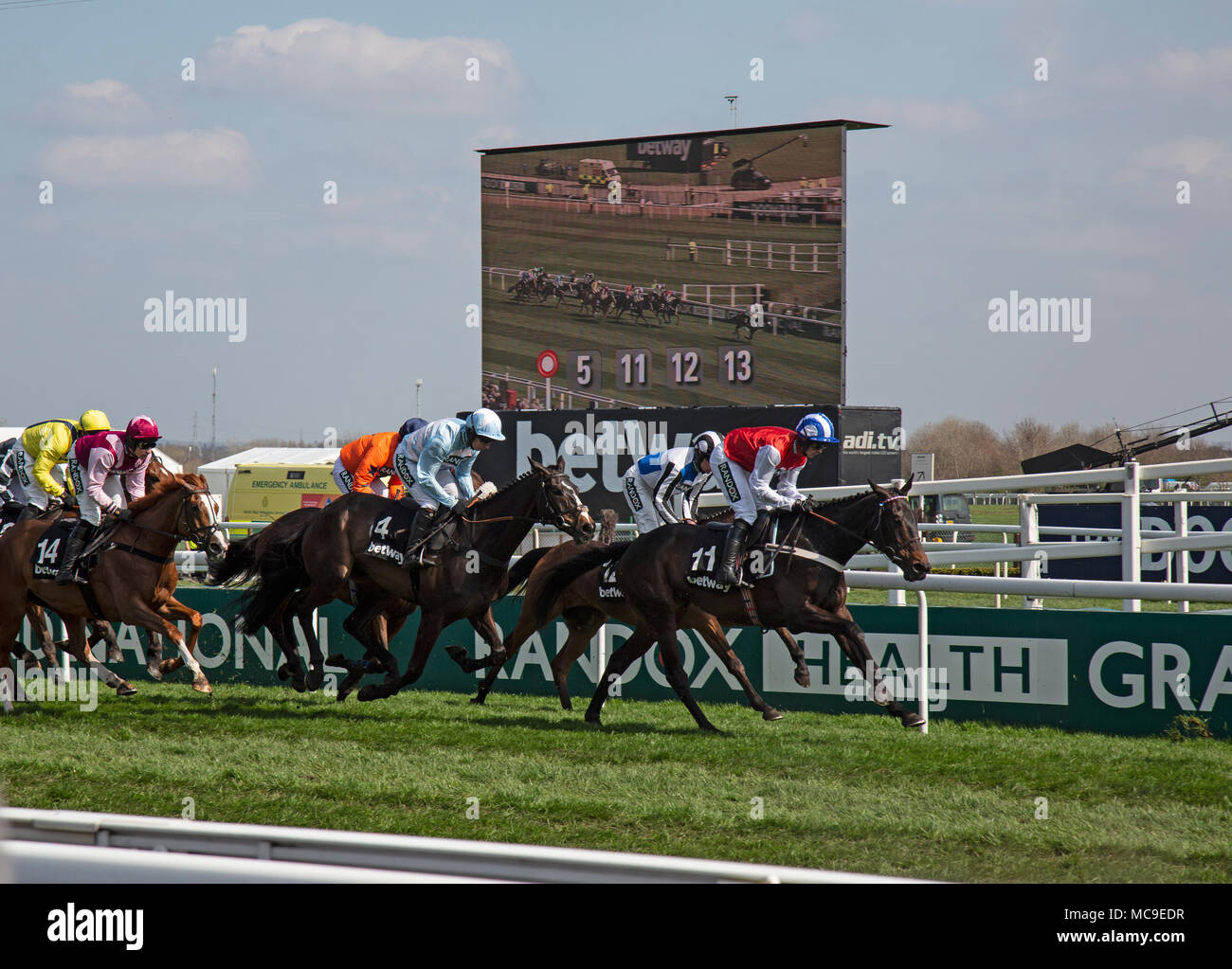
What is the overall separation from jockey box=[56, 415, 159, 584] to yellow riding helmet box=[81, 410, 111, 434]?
10 cm

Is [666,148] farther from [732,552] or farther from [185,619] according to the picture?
[732,552]

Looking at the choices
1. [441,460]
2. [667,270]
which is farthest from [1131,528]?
[667,270]

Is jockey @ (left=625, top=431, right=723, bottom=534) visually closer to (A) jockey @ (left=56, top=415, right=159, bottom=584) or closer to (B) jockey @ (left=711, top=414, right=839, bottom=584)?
(B) jockey @ (left=711, top=414, right=839, bottom=584)

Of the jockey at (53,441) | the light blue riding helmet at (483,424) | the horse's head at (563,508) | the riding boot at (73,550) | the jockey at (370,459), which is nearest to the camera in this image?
the horse's head at (563,508)

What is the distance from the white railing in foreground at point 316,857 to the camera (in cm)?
181

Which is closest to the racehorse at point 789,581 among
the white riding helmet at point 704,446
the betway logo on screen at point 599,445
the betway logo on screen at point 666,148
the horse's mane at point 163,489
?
the white riding helmet at point 704,446

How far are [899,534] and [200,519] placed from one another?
464cm

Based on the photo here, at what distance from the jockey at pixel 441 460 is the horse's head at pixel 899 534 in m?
2.50

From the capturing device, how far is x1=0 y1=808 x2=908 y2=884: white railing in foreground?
71.2 inches

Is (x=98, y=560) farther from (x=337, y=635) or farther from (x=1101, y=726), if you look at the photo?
(x=1101, y=726)

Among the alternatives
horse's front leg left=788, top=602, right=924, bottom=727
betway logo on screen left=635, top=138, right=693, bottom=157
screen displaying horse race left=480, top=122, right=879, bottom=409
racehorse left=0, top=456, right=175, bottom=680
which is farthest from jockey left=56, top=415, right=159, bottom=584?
betway logo on screen left=635, top=138, right=693, bottom=157

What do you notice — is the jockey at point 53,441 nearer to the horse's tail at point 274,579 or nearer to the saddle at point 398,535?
the horse's tail at point 274,579
